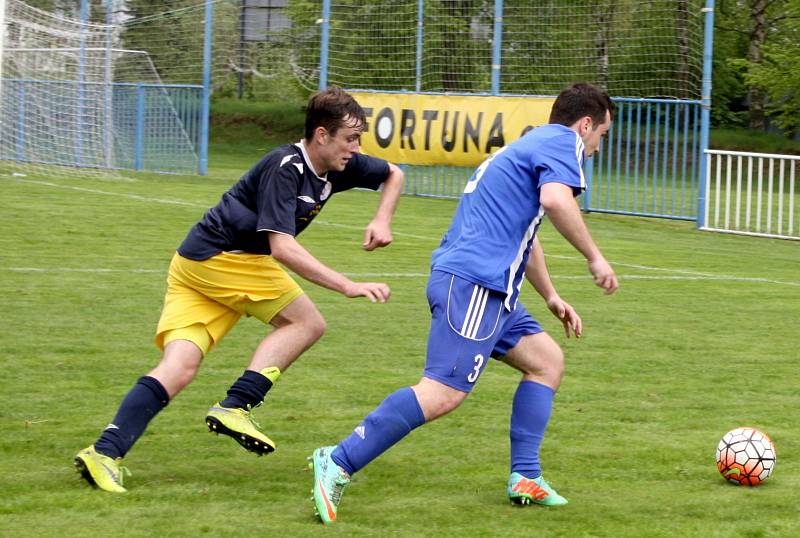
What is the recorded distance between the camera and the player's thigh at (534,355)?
512cm

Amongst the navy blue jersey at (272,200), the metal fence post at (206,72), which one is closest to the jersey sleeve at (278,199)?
the navy blue jersey at (272,200)

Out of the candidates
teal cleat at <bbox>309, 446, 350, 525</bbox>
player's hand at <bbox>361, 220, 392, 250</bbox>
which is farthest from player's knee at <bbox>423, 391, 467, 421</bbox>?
player's hand at <bbox>361, 220, 392, 250</bbox>

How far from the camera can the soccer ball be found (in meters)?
5.41

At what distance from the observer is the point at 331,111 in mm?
5191

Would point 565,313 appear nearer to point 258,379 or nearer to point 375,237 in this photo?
point 375,237

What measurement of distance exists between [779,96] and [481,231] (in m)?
36.3

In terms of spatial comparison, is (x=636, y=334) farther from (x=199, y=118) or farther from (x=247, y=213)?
(x=199, y=118)

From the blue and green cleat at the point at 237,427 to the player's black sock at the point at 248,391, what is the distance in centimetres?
4

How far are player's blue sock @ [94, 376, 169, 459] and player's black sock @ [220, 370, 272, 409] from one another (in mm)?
276

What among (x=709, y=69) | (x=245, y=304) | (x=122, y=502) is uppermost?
(x=709, y=69)

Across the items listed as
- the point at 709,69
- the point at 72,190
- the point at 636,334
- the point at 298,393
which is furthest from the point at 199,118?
the point at 298,393

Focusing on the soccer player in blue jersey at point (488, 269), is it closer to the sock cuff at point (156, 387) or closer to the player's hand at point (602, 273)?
the player's hand at point (602, 273)

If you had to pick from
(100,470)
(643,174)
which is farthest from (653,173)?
(100,470)

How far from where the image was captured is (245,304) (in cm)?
558
